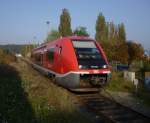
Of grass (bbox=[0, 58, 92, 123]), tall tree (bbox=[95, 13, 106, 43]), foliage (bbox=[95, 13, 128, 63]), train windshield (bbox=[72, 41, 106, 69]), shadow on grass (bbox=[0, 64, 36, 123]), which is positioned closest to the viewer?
shadow on grass (bbox=[0, 64, 36, 123])

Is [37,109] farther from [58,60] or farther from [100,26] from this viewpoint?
[100,26]

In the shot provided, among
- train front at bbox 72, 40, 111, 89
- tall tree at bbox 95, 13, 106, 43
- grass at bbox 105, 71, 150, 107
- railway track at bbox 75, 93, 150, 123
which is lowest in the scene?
railway track at bbox 75, 93, 150, 123

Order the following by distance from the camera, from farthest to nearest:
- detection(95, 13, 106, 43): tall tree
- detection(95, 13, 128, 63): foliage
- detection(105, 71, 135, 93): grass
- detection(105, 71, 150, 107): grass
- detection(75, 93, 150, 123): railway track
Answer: detection(95, 13, 106, 43): tall tree < detection(95, 13, 128, 63): foliage < detection(105, 71, 135, 93): grass < detection(105, 71, 150, 107): grass < detection(75, 93, 150, 123): railway track

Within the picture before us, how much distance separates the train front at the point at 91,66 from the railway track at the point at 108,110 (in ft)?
2.72

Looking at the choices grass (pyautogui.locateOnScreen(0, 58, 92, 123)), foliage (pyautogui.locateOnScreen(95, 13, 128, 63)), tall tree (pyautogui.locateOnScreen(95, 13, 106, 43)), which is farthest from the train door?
tall tree (pyautogui.locateOnScreen(95, 13, 106, 43))

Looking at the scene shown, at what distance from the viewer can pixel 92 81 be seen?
14938mm

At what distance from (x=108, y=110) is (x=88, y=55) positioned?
14.3ft

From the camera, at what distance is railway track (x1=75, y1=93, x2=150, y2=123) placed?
9883 mm

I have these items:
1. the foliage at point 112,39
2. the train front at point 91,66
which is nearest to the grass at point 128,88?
the train front at point 91,66

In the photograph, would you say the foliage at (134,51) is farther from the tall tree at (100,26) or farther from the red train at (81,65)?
the red train at (81,65)

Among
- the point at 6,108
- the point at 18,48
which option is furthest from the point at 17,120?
the point at 18,48

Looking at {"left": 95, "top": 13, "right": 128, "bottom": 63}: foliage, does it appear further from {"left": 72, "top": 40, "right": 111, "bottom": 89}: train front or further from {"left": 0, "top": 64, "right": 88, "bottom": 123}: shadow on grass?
{"left": 0, "top": 64, "right": 88, "bottom": 123}: shadow on grass

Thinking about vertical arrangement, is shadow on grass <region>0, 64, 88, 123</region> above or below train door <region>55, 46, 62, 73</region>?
below

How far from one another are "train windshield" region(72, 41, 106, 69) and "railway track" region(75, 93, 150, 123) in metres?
1.56
